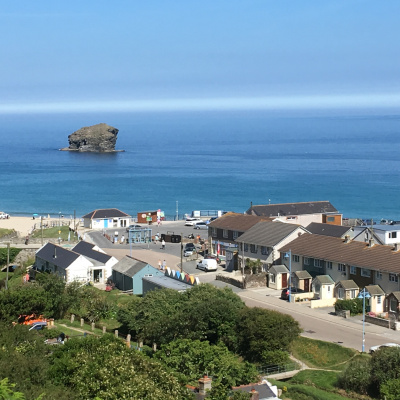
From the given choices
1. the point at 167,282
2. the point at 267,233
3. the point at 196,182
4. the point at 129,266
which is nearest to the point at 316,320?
the point at 167,282

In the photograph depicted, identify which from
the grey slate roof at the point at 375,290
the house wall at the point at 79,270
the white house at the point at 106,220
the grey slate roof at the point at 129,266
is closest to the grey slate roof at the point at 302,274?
the grey slate roof at the point at 375,290

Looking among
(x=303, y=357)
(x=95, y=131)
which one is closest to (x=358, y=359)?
(x=303, y=357)

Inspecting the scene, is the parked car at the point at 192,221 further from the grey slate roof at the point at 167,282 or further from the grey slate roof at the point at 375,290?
the grey slate roof at the point at 375,290

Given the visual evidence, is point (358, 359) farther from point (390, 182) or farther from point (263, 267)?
point (390, 182)

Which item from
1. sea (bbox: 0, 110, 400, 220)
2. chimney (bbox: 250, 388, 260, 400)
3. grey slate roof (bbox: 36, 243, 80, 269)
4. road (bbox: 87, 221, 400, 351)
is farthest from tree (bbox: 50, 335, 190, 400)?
sea (bbox: 0, 110, 400, 220)

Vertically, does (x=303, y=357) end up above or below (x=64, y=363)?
below

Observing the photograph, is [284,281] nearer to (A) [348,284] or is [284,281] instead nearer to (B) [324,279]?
(B) [324,279]
